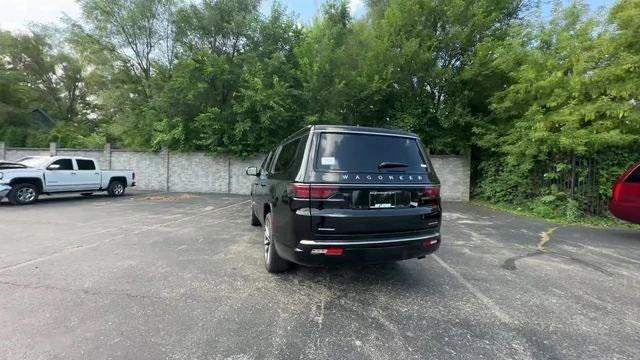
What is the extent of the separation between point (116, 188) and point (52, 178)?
2494 millimetres

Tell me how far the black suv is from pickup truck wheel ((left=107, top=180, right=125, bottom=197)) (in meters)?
12.2

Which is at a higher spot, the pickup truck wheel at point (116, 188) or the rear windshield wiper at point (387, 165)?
A: the rear windshield wiper at point (387, 165)

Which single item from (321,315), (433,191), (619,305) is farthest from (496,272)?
(321,315)

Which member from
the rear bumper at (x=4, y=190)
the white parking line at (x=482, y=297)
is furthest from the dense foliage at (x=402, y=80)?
the white parking line at (x=482, y=297)

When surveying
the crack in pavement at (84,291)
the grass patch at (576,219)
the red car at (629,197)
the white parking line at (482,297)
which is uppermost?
the red car at (629,197)

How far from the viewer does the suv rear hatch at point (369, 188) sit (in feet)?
10.1

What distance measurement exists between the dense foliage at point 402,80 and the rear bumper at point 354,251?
8.60 metres

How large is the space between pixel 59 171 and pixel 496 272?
533 inches

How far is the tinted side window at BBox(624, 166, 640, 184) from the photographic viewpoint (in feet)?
21.1

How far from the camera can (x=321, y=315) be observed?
10.0 ft

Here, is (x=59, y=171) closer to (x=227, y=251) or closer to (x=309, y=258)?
(x=227, y=251)

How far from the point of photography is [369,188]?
125 inches

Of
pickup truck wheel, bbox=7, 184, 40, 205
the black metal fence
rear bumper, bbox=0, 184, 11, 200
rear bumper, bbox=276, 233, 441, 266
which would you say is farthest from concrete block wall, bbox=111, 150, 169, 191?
the black metal fence

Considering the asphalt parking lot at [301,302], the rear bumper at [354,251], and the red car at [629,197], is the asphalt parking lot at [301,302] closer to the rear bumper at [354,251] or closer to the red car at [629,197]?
the rear bumper at [354,251]
